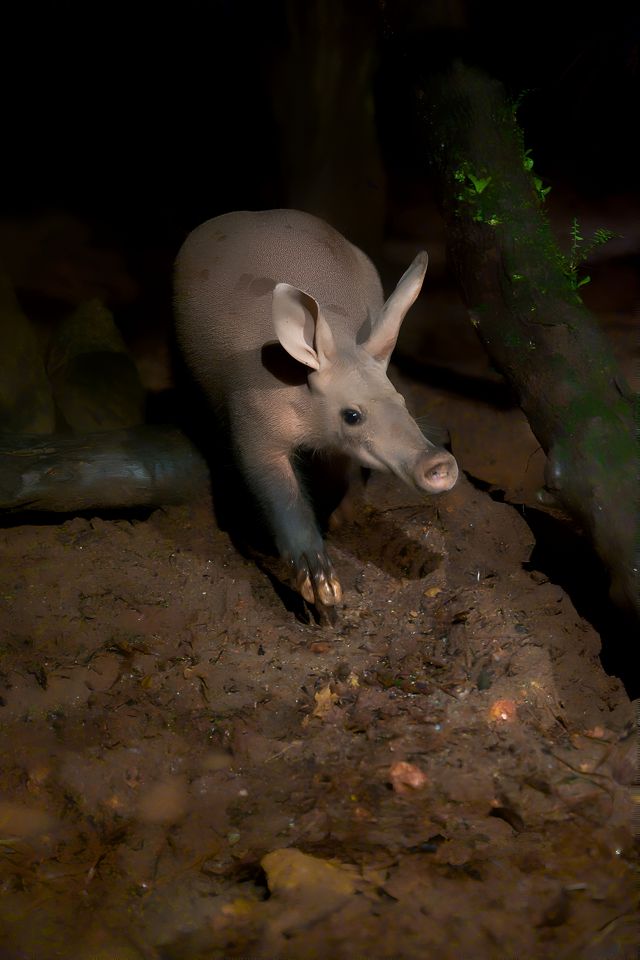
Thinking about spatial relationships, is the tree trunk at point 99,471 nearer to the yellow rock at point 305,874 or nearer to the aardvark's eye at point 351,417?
the aardvark's eye at point 351,417

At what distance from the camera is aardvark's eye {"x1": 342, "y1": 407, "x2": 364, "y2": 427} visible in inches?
143

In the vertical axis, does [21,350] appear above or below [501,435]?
below

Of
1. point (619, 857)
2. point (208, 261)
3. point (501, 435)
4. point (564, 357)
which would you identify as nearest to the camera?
point (619, 857)

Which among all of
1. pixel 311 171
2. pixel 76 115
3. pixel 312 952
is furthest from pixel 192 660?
pixel 76 115

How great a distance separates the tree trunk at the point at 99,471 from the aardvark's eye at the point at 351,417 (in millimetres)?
1323

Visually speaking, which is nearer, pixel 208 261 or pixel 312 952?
pixel 312 952

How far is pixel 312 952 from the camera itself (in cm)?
226

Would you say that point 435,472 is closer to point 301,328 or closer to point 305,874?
point 301,328

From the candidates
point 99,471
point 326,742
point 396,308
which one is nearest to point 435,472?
point 396,308

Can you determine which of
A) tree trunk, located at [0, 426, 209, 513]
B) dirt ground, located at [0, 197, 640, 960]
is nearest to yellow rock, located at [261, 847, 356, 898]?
dirt ground, located at [0, 197, 640, 960]

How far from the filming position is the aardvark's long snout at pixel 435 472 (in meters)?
3.27

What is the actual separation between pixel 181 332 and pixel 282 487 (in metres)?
1.18

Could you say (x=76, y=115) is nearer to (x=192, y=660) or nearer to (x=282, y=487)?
(x=282, y=487)

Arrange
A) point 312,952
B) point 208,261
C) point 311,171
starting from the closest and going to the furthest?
point 312,952 < point 208,261 < point 311,171
